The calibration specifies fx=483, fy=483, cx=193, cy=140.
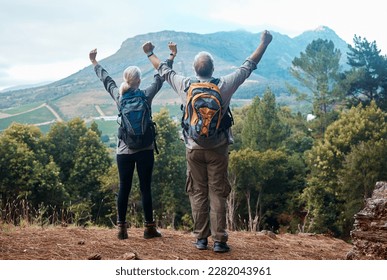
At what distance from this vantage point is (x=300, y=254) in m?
4.91

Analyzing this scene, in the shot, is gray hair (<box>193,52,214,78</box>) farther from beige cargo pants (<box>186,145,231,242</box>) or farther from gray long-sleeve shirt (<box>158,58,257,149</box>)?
beige cargo pants (<box>186,145,231,242</box>)

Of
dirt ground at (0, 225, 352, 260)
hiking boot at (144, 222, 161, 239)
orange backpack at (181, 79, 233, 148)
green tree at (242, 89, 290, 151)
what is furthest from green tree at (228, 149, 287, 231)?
orange backpack at (181, 79, 233, 148)

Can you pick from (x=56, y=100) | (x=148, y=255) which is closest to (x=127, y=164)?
(x=148, y=255)

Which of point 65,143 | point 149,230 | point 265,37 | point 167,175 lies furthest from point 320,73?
point 149,230

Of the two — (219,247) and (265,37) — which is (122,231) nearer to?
(219,247)

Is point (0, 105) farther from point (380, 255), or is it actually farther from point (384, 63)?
point (380, 255)

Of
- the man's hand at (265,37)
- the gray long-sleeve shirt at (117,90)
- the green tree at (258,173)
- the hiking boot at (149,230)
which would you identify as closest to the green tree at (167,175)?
the green tree at (258,173)

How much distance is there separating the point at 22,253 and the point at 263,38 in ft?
9.74

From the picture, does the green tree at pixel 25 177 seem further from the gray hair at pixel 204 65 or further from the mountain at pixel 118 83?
the mountain at pixel 118 83

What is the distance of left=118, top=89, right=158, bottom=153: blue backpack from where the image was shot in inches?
179

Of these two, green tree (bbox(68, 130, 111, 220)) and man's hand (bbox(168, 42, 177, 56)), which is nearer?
man's hand (bbox(168, 42, 177, 56))

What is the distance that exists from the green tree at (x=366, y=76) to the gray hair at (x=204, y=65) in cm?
3203

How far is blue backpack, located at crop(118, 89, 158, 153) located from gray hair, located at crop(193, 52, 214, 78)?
25.1 inches
